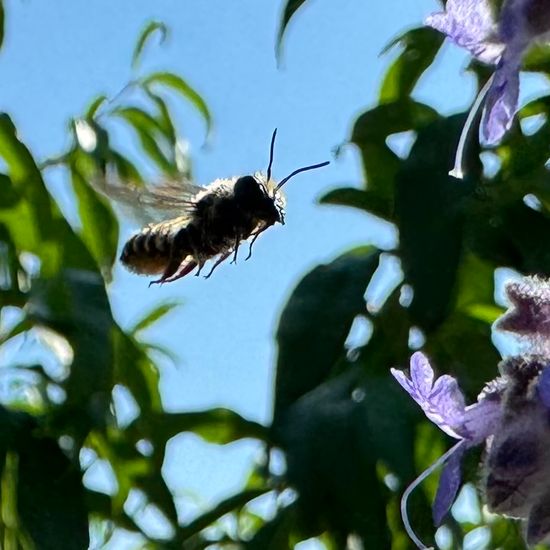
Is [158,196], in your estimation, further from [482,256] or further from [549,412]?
[549,412]

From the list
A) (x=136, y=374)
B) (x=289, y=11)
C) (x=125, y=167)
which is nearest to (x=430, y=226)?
(x=289, y=11)

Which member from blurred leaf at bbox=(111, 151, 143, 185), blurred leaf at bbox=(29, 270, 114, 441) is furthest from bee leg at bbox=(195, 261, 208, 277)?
blurred leaf at bbox=(111, 151, 143, 185)

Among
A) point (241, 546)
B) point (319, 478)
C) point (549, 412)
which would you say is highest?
point (549, 412)

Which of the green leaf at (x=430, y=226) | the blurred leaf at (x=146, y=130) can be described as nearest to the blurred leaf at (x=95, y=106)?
the blurred leaf at (x=146, y=130)

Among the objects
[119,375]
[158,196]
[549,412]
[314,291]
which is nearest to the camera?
[549,412]

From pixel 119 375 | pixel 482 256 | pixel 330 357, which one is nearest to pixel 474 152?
pixel 482 256

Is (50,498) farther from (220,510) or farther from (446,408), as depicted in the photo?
(446,408)

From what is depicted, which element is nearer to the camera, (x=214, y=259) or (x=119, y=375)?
(x=214, y=259)
